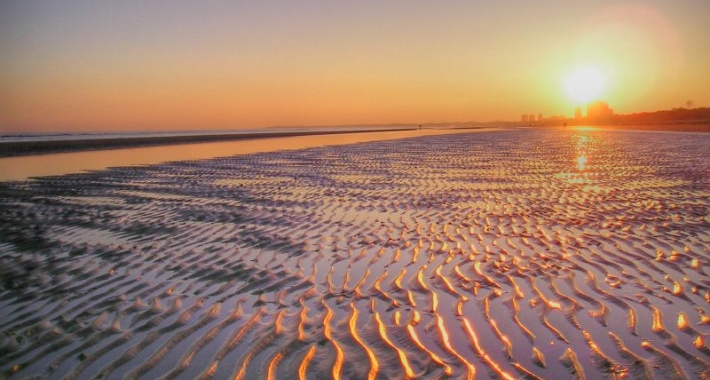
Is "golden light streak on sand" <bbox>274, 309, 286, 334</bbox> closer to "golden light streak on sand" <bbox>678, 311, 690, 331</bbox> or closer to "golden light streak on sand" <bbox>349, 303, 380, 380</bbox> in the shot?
"golden light streak on sand" <bbox>349, 303, 380, 380</bbox>

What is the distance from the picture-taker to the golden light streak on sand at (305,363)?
151 inches

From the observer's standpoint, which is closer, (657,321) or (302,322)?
(657,321)

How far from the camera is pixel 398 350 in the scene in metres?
4.21

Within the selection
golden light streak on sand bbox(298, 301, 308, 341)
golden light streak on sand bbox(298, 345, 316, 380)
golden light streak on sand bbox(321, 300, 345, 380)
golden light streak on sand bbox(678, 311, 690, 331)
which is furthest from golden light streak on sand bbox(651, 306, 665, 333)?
golden light streak on sand bbox(298, 301, 308, 341)

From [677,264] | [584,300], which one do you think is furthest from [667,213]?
[584,300]

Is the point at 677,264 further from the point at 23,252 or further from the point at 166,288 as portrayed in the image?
the point at 23,252

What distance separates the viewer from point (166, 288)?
6.08 m

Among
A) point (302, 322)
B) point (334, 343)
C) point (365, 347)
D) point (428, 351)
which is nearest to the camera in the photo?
point (428, 351)

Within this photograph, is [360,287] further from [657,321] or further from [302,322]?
[657,321]

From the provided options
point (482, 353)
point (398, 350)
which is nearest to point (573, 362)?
point (482, 353)

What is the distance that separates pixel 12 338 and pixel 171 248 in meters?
3.45

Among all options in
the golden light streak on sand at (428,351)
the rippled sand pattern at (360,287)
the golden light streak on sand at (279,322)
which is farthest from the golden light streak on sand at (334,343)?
the golden light streak on sand at (428,351)

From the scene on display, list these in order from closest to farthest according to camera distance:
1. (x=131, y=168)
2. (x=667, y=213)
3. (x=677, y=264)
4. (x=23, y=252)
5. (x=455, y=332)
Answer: (x=455, y=332)
(x=677, y=264)
(x=23, y=252)
(x=667, y=213)
(x=131, y=168)

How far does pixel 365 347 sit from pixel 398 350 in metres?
0.32
